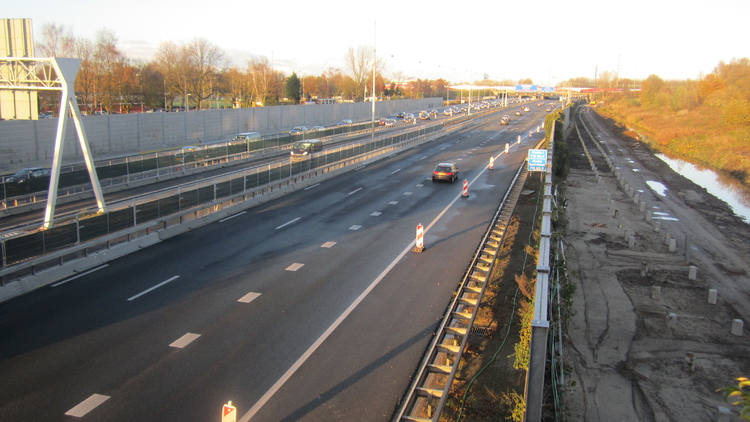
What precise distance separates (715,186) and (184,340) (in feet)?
174

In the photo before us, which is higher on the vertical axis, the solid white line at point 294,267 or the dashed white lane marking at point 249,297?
the solid white line at point 294,267

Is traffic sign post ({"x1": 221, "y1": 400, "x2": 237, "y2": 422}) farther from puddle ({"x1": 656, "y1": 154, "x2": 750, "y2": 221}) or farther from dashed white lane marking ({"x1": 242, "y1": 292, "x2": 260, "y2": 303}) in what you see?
puddle ({"x1": 656, "y1": 154, "x2": 750, "y2": 221})

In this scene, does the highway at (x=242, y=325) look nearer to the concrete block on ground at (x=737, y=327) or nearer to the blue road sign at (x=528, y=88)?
the concrete block on ground at (x=737, y=327)

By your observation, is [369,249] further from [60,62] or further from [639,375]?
[60,62]

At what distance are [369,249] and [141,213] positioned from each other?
27.0 feet

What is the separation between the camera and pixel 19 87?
18.2 m

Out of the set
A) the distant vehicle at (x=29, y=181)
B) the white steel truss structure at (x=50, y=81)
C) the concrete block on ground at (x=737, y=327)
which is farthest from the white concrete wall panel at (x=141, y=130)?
the concrete block on ground at (x=737, y=327)

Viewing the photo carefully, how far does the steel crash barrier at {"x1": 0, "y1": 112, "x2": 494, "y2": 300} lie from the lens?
47.6 feet

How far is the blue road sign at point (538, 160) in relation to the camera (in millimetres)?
31484

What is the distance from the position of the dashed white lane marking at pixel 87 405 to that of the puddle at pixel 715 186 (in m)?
40.2

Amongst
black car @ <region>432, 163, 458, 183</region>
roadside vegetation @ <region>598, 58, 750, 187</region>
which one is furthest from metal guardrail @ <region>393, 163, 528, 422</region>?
roadside vegetation @ <region>598, 58, 750, 187</region>

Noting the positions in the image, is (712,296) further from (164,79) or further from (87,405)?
(164,79)

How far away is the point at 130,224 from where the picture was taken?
18531 millimetres

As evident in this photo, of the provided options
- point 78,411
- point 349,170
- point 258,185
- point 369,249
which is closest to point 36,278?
point 78,411
